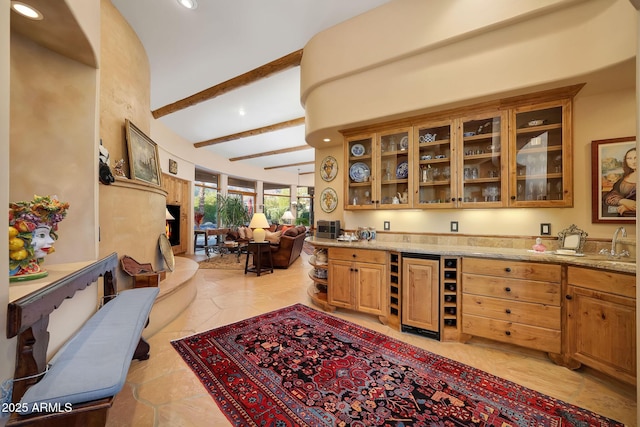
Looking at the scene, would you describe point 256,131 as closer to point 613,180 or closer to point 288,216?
point 288,216

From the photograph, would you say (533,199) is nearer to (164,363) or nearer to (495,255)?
(495,255)

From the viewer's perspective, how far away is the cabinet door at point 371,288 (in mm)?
2803

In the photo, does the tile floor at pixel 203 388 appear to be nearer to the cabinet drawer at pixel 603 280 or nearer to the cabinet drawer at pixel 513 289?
the cabinet drawer at pixel 513 289

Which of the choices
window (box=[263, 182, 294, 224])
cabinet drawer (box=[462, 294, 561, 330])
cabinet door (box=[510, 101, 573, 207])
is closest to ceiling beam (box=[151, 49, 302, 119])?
cabinet door (box=[510, 101, 573, 207])

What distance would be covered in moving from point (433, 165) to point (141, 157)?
3.66m

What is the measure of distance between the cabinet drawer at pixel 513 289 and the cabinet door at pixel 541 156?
2.69 feet

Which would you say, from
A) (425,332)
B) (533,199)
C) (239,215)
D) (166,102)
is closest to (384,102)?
(533,199)

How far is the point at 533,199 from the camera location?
2.49 m

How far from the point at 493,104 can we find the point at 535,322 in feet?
7.13

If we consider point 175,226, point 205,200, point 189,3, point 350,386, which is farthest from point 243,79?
point 205,200

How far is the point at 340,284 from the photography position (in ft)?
10.1

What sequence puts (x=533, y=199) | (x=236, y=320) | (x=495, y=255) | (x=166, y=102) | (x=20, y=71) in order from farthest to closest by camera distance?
(x=166, y=102) → (x=236, y=320) → (x=533, y=199) → (x=495, y=255) → (x=20, y=71)

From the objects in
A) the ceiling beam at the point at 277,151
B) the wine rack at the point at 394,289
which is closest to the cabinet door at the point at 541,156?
the wine rack at the point at 394,289

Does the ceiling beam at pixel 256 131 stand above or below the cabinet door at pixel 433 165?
above
